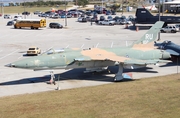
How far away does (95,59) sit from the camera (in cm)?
2606

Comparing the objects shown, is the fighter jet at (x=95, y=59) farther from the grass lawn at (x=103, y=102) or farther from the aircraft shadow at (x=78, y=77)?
the grass lawn at (x=103, y=102)

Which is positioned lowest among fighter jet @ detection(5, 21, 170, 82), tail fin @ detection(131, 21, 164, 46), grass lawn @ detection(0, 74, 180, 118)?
grass lawn @ detection(0, 74, 180, 118)

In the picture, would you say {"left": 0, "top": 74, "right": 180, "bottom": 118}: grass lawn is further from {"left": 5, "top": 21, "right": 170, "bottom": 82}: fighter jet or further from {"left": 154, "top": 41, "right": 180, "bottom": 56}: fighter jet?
{"left": 154, "top": 41, "right": 180, "bottom": 56}: fighter jet

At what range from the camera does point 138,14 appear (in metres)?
67.7

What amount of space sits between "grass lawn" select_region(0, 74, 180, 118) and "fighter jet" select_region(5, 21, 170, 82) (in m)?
2.53

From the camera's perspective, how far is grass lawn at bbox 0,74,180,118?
17.3m

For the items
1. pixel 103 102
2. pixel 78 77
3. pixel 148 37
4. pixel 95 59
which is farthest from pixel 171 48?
pixel 103 102

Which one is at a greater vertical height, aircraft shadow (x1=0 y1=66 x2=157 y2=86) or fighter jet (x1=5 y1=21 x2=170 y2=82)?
fighter jet (x1=5 y1=21 x2=170 y2=82)

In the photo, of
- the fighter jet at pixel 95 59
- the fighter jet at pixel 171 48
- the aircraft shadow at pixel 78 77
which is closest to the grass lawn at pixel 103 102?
the fighter jet at pixel 95 59

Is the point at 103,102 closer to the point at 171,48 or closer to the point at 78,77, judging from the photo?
the point at 78,77

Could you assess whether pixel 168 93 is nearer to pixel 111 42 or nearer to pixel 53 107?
pixel 53 107

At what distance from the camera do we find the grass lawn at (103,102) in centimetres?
1734

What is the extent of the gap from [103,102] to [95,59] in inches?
278

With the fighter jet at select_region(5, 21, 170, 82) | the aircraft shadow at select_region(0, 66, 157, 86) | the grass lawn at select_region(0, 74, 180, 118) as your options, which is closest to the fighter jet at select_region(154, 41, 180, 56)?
the fighter jet at select_region(5, 21, 170, 82)
